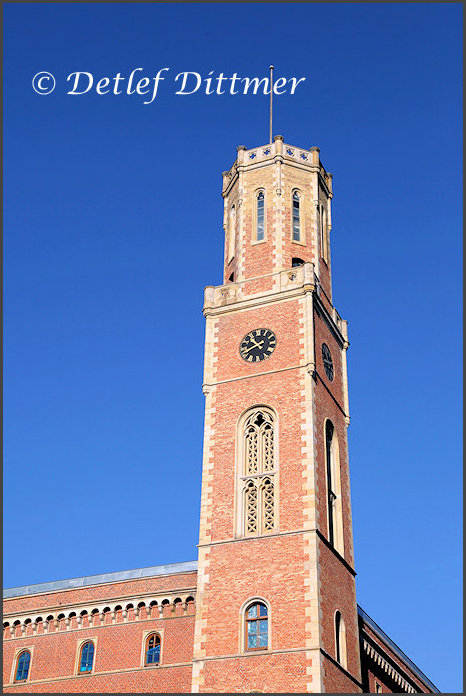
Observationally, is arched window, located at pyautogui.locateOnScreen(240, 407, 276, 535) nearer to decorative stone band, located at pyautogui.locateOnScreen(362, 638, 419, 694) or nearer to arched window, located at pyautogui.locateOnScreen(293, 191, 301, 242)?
decorative stone band, located at pyautogui.locateOnScreen(362, 638, 419, 694)

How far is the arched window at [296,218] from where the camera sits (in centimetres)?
4738

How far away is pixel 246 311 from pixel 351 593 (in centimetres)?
1371

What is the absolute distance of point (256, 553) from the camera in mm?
36688

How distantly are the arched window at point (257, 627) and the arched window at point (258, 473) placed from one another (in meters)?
3.19

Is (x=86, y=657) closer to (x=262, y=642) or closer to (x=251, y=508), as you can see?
(x=262, y=642)

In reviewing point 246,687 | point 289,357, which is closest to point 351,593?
point 246,687

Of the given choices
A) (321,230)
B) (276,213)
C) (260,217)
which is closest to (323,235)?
(321,230)

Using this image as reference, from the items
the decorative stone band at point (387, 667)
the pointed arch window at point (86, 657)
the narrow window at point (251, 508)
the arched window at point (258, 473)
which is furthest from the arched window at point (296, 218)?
the pointed arch window at point (86, 657)

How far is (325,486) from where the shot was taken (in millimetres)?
39219

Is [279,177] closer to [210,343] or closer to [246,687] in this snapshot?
[210,343]

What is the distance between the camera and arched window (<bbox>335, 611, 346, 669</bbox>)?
36478 mm

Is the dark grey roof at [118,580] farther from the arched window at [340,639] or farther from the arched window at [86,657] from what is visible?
the arched window at [340,639]

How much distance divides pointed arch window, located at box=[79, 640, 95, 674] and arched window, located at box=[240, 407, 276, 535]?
9493 mm

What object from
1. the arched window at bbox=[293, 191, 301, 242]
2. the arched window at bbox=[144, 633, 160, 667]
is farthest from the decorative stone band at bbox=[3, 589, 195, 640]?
the arched window at bbox=[293, 191, 301, 242]
